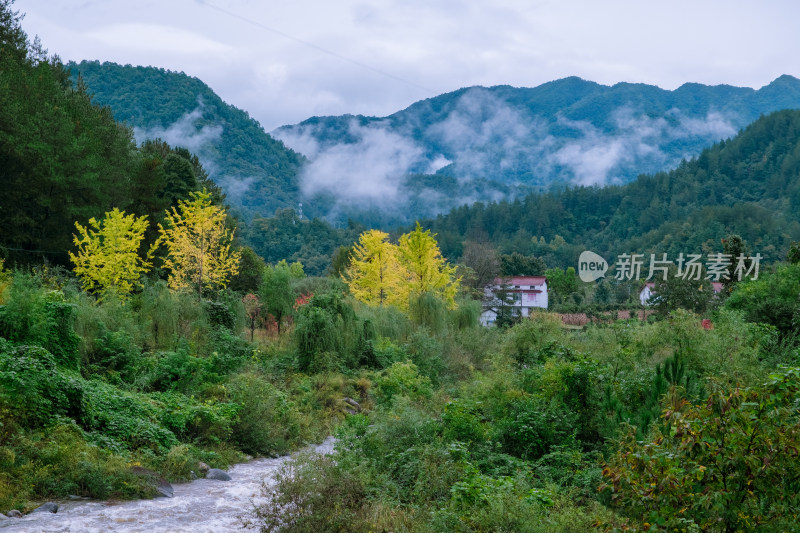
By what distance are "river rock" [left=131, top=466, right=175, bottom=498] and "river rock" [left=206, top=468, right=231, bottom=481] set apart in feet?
3.06

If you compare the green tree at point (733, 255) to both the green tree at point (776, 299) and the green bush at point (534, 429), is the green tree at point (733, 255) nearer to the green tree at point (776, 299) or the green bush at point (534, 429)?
the green tree at point (776, 299)

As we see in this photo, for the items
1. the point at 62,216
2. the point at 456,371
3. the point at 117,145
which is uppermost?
the point at 117,145

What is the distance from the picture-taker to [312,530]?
6.55 m

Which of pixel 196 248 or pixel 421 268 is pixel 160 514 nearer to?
pixel 196 248

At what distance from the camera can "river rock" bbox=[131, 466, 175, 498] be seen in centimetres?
801

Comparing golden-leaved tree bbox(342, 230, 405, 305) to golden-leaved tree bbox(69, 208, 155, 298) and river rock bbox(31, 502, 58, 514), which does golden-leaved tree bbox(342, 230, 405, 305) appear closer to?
golden-leaved tree bbox(69, 208, 155, 298)

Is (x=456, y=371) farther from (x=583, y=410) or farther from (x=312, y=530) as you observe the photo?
(x=312, y=530)

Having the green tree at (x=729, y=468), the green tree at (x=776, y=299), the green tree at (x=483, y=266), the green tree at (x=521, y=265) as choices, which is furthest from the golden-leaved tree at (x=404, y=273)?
the green tree at (x=521, y=265)

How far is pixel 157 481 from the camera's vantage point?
814 centimetres

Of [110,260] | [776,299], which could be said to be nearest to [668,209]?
[776,299]

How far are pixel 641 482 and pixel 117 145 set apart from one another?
26.1 m

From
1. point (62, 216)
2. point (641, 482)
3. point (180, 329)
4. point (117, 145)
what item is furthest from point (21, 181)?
point (641, 482)

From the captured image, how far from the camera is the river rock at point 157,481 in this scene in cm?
801

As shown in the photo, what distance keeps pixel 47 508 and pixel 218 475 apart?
→ 2.58 metres
